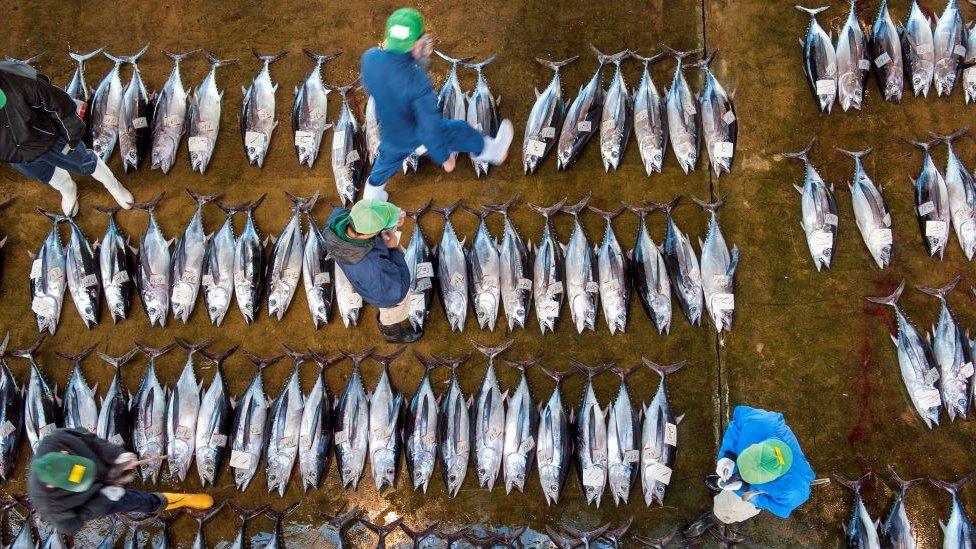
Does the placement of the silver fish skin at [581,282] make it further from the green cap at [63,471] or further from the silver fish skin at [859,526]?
the green cap at [63,471]

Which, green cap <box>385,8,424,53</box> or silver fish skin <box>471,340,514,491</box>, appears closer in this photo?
green cap <box>385,8,424,53</box>

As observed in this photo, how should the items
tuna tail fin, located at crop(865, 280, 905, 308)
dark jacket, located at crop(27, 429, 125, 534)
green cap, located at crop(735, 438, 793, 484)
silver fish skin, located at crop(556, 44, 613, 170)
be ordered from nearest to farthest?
green cap, located at crop(735, 438, 793, 484) → dark jacket, located at crop(27, 429, 125, 534) → tuna tail fin, located at crop(865, 280, 905, 308) → silver fish skin, located at crop(556, 44, 613, 170)

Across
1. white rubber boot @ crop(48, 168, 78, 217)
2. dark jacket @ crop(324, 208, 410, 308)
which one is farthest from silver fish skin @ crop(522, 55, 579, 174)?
white rubber boot @ crop(48, 168, 78, 217)

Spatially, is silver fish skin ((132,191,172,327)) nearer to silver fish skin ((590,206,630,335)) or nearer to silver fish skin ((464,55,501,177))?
silver fish skin ((464,55,501,177))

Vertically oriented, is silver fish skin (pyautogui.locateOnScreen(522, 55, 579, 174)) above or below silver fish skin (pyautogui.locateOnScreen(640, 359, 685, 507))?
above

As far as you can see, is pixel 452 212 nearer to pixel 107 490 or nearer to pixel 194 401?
pixel 194 401

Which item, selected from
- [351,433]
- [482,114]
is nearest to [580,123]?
[482,114]

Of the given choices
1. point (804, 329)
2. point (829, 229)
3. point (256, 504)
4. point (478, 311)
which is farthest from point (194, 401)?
point (829, 229)
